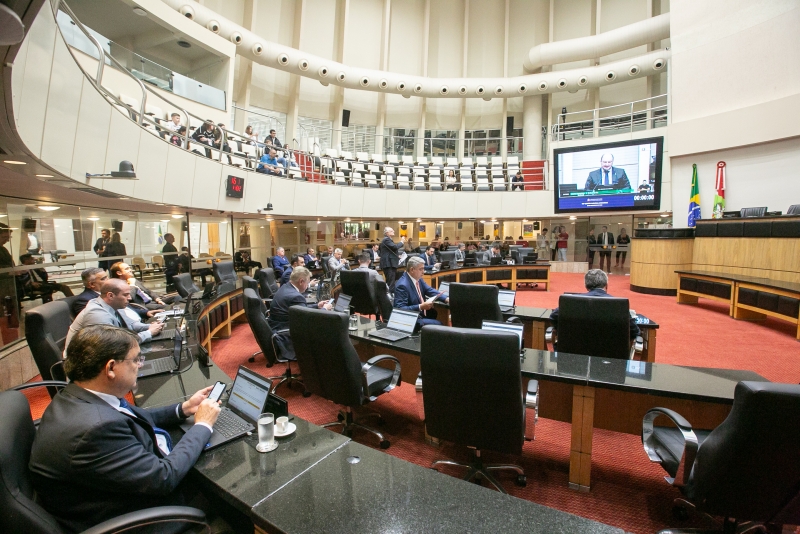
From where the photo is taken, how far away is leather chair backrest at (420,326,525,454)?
188 centimetres

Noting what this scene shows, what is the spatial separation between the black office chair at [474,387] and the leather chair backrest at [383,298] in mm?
3132

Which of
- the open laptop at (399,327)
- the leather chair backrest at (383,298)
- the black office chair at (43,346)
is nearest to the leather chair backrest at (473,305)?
the open laptop at (399,327)

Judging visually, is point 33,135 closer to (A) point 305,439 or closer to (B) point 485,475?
(A) point 305,439

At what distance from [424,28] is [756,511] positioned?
66.6 feet

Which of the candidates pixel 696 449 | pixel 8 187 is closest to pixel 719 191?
pixel 696 449

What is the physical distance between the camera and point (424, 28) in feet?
57.9

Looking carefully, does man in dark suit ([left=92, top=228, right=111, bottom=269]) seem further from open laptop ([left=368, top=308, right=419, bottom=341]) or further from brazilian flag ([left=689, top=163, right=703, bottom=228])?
brazilian flag ([left=689, top=163, right=703, bottom=228])

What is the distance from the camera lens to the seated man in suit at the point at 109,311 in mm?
2633

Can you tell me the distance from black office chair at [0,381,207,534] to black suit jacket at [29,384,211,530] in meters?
0.05

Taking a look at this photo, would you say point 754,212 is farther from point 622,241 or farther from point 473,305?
point 473,305

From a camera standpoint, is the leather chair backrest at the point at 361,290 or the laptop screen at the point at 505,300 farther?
the leather chair backrest at the point at 361,290

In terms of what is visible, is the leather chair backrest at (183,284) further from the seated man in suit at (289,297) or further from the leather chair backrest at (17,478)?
the leather chair backrest at (17,478)

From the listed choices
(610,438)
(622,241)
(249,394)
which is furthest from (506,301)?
(622,241)

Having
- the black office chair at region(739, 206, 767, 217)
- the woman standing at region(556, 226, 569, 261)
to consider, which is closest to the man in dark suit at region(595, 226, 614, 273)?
the woman standing at region(556, 226, 569, 261)
